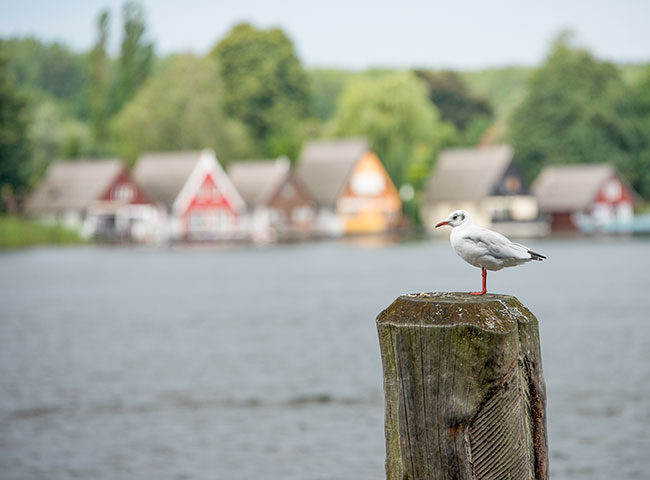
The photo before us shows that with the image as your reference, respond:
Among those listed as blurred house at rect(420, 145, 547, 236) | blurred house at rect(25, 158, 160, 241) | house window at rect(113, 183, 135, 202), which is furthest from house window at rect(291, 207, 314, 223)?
house window at rect(113, 183, 135, 202)

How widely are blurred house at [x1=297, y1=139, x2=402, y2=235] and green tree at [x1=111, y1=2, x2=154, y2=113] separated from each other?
29.9m

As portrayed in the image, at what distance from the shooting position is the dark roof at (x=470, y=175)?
10931cm

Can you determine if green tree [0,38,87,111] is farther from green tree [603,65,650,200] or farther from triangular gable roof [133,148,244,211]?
green tree [603,65,650,200]

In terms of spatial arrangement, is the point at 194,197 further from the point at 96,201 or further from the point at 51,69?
the point at 51,69

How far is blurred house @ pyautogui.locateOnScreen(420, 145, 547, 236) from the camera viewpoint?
10931 cm

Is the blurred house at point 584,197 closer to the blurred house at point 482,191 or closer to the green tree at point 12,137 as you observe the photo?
the blurred house at point 482,191

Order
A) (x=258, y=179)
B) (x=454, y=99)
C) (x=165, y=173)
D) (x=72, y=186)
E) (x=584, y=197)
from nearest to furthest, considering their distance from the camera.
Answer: (x=72, y=186), (x=165, y=173), (x=258, y=179), (x=584, y=197), (x=454, y=99)

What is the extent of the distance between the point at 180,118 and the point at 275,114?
1105 inches

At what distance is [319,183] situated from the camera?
346 feet

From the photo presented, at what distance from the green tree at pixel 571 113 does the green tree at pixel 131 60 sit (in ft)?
143

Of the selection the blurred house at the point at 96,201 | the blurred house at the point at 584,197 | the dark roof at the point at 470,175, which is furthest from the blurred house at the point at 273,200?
the blurred house at the point at 584,197

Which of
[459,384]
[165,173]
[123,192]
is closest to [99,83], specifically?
[165,173]

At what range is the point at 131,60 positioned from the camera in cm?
13175

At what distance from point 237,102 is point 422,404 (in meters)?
125
